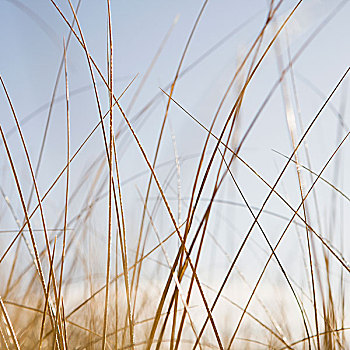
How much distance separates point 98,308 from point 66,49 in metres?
0.93

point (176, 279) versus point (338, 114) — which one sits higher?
point (338, 114)

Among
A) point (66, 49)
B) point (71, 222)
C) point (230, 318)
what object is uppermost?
point (66, 49)

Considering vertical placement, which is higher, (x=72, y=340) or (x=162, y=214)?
(x=162, y=214)

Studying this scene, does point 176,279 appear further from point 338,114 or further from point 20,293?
point 20,293

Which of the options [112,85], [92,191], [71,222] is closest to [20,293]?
[71,222]

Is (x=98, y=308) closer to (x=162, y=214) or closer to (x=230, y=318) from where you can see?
(x=162, y=214)

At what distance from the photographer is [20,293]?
1.71 m

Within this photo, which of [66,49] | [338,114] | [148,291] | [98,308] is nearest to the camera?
[66,49]

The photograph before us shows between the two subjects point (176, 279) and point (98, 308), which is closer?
point (176, 279)

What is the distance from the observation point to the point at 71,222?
135 cm

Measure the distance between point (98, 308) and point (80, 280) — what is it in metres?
0.27

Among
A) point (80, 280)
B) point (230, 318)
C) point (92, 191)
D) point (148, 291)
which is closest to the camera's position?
point (92, 191)

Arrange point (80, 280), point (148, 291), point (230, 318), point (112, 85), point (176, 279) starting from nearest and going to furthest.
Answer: point (176, 279) < point (112, 85) < point (80, 280) < point (148, 291) < point (230, 318)

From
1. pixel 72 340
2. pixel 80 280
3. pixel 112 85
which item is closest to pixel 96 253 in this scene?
pixel 80 280
